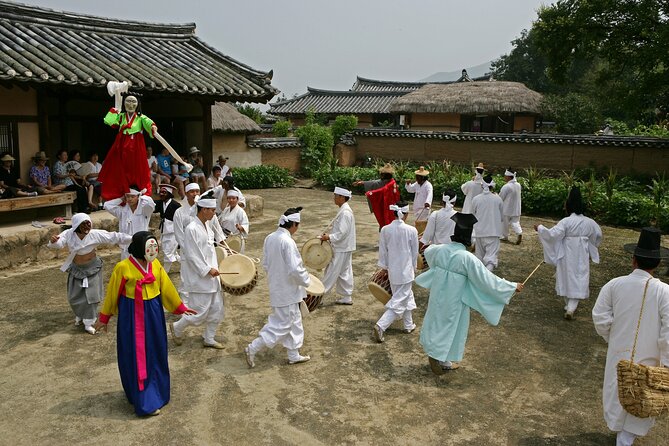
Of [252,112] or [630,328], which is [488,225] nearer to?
[630,328]

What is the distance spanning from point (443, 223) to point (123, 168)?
4.66 metres

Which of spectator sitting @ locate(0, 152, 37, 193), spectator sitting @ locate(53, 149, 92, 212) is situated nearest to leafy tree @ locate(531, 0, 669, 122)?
spectator sitting @ locate(53, 149, 92, 212)

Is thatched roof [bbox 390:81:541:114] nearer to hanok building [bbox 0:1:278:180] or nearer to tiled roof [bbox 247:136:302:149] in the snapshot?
tiled roof [bbox 247:136:302:149]

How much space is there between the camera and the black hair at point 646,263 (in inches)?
176

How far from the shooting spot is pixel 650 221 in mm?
13195

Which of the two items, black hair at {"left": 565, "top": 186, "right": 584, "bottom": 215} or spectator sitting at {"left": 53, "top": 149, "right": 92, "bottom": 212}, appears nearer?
black hair at {"left": 565, "top": 186, "right": 584, "bottom": 215}

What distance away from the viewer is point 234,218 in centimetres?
852

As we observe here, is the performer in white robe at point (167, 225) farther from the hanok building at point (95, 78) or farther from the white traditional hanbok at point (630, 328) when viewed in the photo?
the white traditional hanbok at point (630, 328)

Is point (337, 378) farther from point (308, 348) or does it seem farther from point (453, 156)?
point (453, 156)

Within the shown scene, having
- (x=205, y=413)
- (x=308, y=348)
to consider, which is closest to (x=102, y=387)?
(x=205, y=413)

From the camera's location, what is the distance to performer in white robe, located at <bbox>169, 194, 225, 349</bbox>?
238 inches

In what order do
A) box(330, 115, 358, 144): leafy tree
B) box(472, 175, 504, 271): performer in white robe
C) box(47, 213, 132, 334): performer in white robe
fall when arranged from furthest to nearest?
1. box(330, 115, 358, 144): leafy tree
2. box(472, 175, 504, 271): performer in white robe
3. box(47, 213, 132, 334): performer in white robe

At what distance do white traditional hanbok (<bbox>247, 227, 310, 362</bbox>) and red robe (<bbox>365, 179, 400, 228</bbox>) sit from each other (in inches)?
141

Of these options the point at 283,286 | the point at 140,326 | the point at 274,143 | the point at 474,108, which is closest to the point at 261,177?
the point at 274,143
